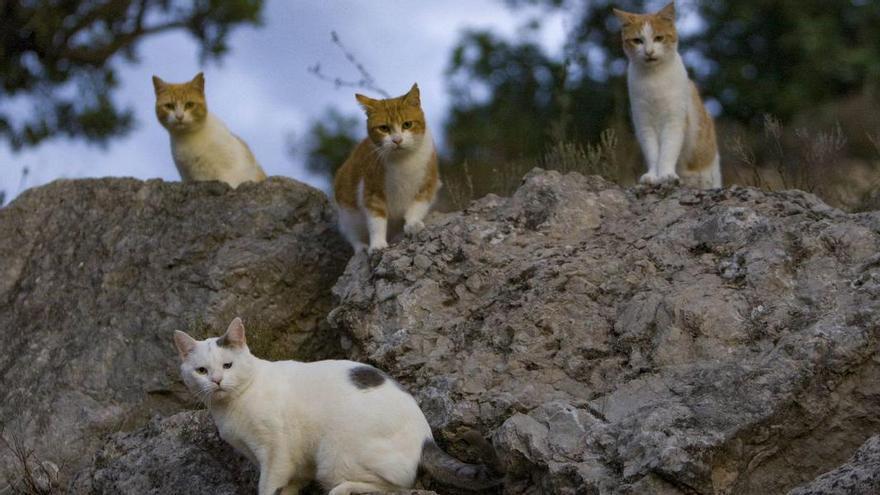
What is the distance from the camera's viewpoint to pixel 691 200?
691cm

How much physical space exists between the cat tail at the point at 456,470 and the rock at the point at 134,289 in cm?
212

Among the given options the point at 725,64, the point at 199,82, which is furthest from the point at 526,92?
the point at 199,82

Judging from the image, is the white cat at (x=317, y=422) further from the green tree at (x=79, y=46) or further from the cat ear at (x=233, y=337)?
the green tree at (x=79, y=46)

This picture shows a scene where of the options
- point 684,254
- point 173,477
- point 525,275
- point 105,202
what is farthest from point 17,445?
point 684,254

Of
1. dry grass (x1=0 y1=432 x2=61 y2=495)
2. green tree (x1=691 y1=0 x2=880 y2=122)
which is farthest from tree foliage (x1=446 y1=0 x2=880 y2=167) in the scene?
dry grass (x1=0 y1=432 x2=61 y2=495)

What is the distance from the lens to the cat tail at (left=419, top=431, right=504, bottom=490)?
5.56 meters

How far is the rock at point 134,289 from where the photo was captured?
24.7 ft

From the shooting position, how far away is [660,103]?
792 cm

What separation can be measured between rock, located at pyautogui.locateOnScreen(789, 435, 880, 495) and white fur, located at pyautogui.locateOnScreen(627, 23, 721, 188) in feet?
11.4

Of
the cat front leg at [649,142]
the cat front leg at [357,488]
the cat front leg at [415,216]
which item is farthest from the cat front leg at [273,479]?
the cat front leg at [649,142]

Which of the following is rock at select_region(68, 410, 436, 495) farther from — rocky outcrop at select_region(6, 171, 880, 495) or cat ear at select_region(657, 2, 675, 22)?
cat ear at select_region(657, 2, 675, 22)

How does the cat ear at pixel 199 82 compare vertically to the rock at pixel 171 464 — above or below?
above

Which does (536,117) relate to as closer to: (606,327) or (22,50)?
(22,50)

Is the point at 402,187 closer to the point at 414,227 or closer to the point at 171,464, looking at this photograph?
the point at 414,227
